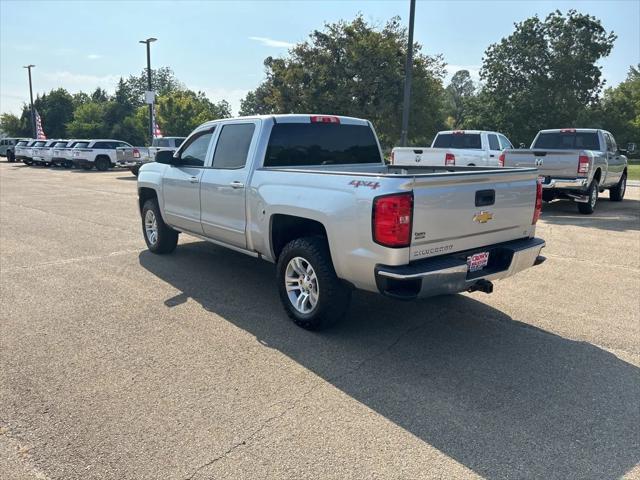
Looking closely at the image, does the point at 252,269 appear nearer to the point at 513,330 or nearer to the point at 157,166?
the point at 157,166

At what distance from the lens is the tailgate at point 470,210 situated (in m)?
3.84

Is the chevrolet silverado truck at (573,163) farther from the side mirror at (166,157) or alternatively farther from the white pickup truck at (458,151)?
the side mirror at (166,157)

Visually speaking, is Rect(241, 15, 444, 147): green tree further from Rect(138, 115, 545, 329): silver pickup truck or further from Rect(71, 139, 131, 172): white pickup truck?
Rect(138, 115, 545, 329): silver pickup truck

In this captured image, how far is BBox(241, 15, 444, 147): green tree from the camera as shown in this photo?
29.1 metres

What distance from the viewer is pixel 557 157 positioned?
1109cm

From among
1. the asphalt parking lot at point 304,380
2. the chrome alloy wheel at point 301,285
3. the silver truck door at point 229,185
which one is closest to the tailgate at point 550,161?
the asphalt parking lot at point 304,380

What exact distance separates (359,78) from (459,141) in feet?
51.6

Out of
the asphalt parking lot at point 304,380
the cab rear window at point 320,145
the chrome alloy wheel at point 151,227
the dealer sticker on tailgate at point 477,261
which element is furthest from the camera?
the chrome alloy wheel at point 151,227

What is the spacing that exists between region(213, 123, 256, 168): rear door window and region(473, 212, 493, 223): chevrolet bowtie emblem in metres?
2.45

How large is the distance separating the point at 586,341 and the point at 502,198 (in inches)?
56.9

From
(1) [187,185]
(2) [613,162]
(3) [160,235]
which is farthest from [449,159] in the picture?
(1) [187,185]

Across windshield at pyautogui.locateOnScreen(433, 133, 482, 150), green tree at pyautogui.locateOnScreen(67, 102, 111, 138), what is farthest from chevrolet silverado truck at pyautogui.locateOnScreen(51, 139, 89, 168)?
green tree at pyautogui.locateOnScreen(67, 102, 111, 138)

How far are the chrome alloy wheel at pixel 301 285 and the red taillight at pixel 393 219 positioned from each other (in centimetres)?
89

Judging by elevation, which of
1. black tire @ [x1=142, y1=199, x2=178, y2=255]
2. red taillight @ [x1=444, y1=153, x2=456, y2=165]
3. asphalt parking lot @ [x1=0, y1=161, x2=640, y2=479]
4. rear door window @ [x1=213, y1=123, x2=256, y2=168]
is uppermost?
rear door window @ [x1=213, y1=123, x2=256, y2=168]
